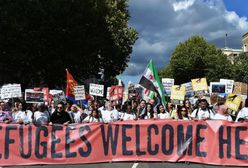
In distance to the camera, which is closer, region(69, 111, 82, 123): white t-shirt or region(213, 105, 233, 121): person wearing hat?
region(213, 105, 233, 121): person wearing hat

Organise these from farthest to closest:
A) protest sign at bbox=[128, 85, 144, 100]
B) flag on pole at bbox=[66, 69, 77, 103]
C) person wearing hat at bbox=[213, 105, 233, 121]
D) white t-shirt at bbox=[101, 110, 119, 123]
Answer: protest sign at bbox=[128, 85, 144, 100] < flag on pole at bbox=[66, 69, 77, 103] < white t-shirt at bbox=[101, 110, 119, 123] < person wearing hat at bbox=[213, 105, 233, 121]

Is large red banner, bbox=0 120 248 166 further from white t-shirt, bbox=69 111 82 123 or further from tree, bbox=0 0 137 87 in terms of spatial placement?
tree, bbox=0 0 137 87

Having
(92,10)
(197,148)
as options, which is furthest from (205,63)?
(197,148)

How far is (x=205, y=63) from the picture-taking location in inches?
3191

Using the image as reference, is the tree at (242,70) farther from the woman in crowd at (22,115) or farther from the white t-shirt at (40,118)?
the white t-shirt at (40,118)

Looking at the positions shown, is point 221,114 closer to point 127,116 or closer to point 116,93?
point 127,116

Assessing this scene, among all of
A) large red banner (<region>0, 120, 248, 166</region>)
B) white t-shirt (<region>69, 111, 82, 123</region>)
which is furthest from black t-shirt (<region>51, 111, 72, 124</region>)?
white t-shirt (<region>69, 111, 82, 123</region>)

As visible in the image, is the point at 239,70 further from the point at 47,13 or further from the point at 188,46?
the point at 47,13

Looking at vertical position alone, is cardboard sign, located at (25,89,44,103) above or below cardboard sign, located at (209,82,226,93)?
below

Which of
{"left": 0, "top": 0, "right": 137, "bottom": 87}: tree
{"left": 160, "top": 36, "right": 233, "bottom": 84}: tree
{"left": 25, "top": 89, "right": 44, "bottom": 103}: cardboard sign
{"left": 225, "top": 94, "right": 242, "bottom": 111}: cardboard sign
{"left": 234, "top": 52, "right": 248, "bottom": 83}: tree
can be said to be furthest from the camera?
{"left": 160, "top": 36, "right": 233, "bottom": 84}: tree

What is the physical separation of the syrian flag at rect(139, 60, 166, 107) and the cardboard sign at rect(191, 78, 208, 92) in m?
2.37

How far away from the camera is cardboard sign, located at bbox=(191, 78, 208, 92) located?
19.1 metres

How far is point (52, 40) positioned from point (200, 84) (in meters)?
18.9

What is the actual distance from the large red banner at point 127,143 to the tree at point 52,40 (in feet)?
74.2
